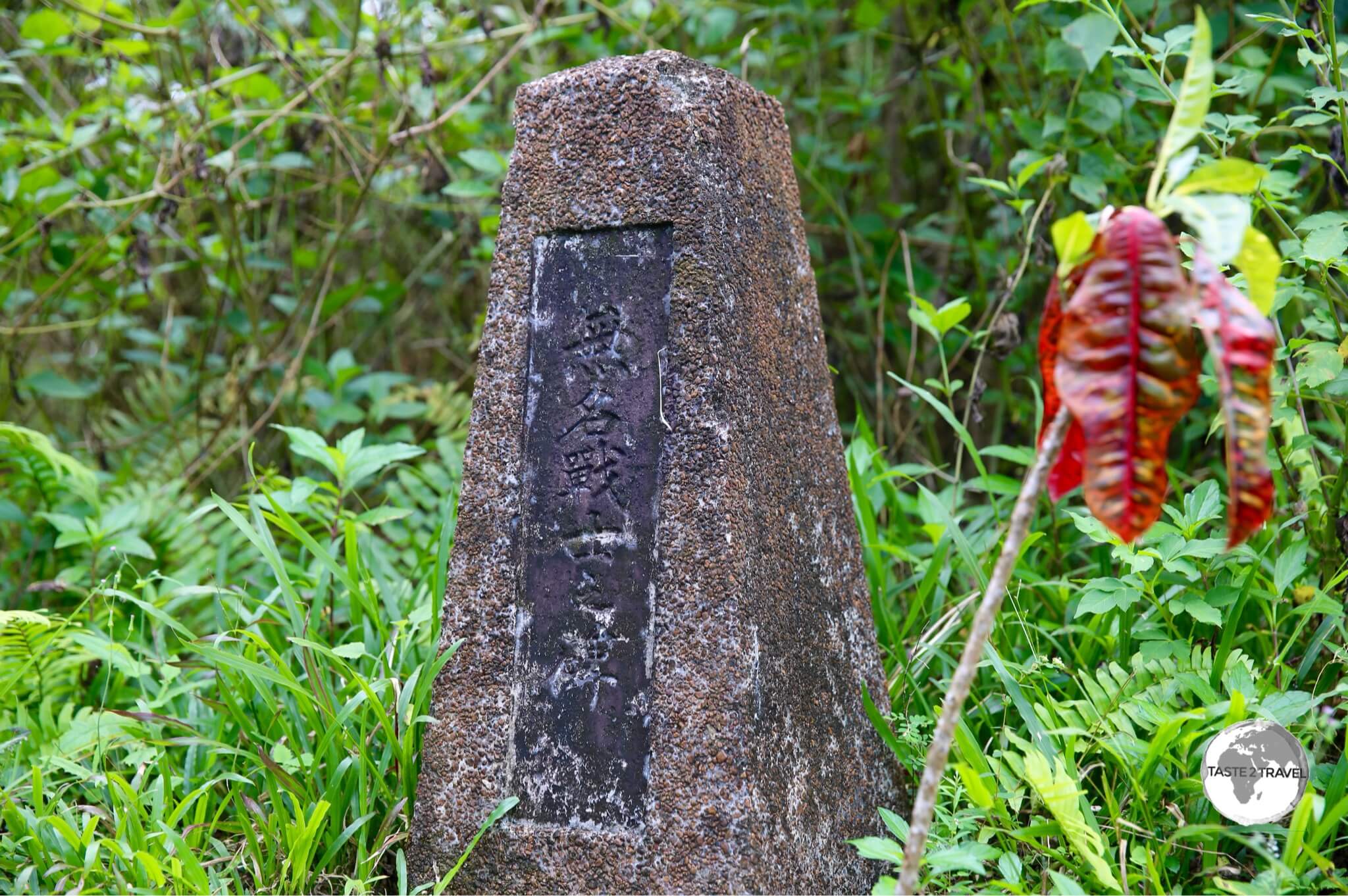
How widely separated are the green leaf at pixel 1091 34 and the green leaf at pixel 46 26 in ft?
8.44

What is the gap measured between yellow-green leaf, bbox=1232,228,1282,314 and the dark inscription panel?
807mm

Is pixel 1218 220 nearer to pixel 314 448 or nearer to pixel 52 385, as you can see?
pixel 314 448

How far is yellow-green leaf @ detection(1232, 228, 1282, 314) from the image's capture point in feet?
3.37

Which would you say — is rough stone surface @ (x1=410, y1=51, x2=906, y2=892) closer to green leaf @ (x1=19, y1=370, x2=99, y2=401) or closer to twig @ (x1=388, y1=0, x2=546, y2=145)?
twig @ (x1=388, y1=0, x2=546, y2=145)

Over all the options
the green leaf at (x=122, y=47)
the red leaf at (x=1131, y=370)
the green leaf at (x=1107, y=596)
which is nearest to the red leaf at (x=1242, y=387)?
the red leaf at (x=1131, y=370)

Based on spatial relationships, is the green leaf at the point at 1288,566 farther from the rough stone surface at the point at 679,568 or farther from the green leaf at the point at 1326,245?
the rough stone surface at the point at 679,568

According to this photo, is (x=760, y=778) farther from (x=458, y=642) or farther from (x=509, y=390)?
(x=509, y=390)

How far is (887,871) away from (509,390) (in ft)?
3.37

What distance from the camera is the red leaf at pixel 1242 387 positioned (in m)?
0.96

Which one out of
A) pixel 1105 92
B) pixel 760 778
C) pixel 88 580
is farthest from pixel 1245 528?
pixel 88 580

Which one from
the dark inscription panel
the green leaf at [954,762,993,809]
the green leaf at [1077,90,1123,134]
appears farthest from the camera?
the green leaf at [1077,90,1123,134]

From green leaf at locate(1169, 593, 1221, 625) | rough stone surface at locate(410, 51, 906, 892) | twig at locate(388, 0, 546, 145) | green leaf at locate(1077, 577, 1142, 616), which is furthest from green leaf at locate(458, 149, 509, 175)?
green leaf at locate(1169, 593, 1221, 625)

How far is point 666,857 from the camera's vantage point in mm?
1457

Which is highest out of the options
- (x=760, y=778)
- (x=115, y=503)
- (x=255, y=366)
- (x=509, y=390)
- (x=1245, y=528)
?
(x=1245, y=528)
